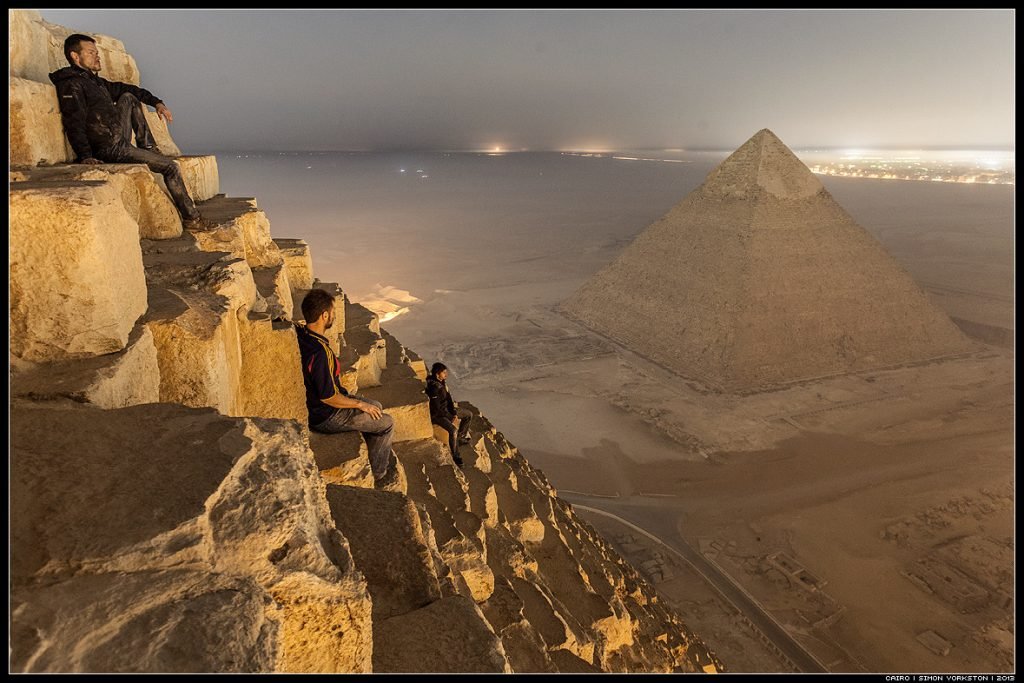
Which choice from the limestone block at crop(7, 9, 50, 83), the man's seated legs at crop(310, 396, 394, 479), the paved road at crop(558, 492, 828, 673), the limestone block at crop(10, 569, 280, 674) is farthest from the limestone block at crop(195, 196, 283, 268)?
the paved road at crop(558, 492, 828, 673)

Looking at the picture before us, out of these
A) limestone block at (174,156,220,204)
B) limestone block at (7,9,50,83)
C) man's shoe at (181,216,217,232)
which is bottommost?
man's shoe at (181,216,217,232)

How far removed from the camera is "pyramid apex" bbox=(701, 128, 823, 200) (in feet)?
58.0

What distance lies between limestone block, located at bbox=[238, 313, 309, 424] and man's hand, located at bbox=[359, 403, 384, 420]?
0.72 meters

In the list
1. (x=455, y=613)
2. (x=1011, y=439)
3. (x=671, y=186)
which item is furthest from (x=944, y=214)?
(x=455, y=613)

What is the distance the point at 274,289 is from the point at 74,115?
6.28ft

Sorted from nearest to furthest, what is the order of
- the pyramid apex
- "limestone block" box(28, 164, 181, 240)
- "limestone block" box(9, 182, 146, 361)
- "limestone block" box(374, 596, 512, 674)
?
"limestone block" box(374, 596, 512, 674) < "limestone block" box(9, 182, 146, 361) < "limestone block" box(28, 164, 181, 240) < the pyramid apex

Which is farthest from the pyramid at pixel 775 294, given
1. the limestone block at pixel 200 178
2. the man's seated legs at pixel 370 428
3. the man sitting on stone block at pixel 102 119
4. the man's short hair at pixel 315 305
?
the man's short hair at pixel 315 305

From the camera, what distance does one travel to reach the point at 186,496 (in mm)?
1959

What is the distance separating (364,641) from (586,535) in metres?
6.00

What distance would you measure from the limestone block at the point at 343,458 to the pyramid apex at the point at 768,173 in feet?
54.6

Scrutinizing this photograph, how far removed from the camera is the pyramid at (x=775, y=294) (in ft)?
55.7

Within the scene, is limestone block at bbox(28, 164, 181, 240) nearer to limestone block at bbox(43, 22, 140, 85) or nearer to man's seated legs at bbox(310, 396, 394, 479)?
man's seated legs at bbox(310, 396, 394, 479)

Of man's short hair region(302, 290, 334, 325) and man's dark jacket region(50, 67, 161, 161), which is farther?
man's dark jacket region(50, 67, 161, 161)

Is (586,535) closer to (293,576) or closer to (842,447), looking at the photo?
(293,576)
